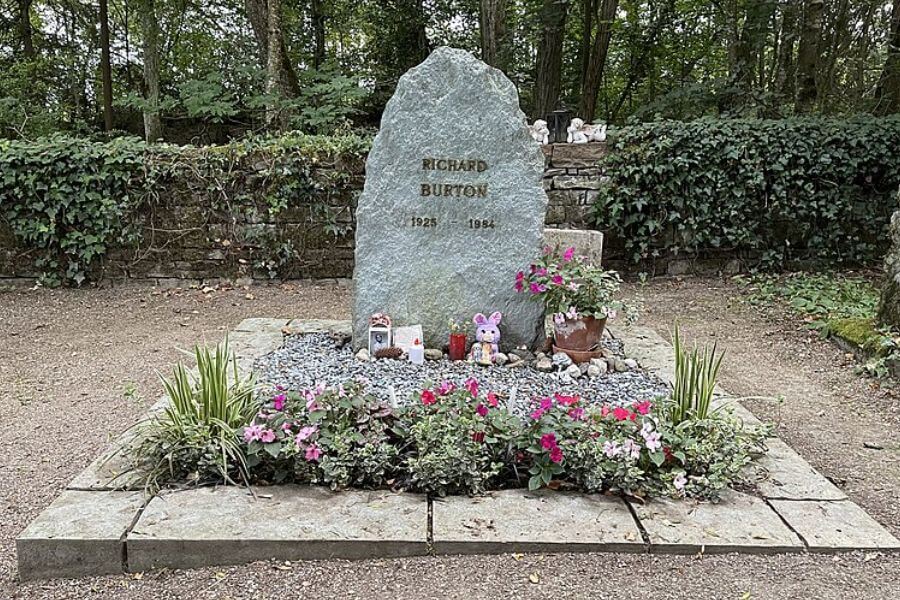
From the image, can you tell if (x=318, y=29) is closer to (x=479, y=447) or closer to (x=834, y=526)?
(x=479, y=447)

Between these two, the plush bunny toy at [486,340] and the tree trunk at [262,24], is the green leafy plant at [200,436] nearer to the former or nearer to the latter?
the plush bunny toy at [486,340]

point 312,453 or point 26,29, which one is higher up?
point 26,29

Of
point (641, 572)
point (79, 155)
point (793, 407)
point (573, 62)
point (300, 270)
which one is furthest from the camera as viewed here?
point (573, 62)

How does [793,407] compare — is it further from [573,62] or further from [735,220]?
[573,62]

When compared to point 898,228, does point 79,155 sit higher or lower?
higher

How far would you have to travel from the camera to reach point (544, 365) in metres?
3.71

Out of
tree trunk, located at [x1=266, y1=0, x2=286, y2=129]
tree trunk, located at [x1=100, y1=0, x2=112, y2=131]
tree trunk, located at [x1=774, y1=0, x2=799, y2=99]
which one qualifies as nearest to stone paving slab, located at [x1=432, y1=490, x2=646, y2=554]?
tree trunk, located at [x1=266, y1=0, x2=286, y2=129]

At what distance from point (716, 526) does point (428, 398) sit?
1.04 meters

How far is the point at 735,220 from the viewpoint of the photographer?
6.77m

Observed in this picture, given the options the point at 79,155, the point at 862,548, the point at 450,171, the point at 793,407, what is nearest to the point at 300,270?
the point at 79,155

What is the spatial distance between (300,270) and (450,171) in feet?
11.2

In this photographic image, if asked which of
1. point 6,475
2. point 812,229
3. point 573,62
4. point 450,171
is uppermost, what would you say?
point 573,62

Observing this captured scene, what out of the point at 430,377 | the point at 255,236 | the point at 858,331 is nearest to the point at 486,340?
the point at 430,377

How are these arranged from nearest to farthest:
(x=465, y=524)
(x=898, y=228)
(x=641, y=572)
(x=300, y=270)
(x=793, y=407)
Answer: (x=641, y=572), (x=465, y=524), (x=793, y=407), (x=898, y=228), (x=300, y=270)
